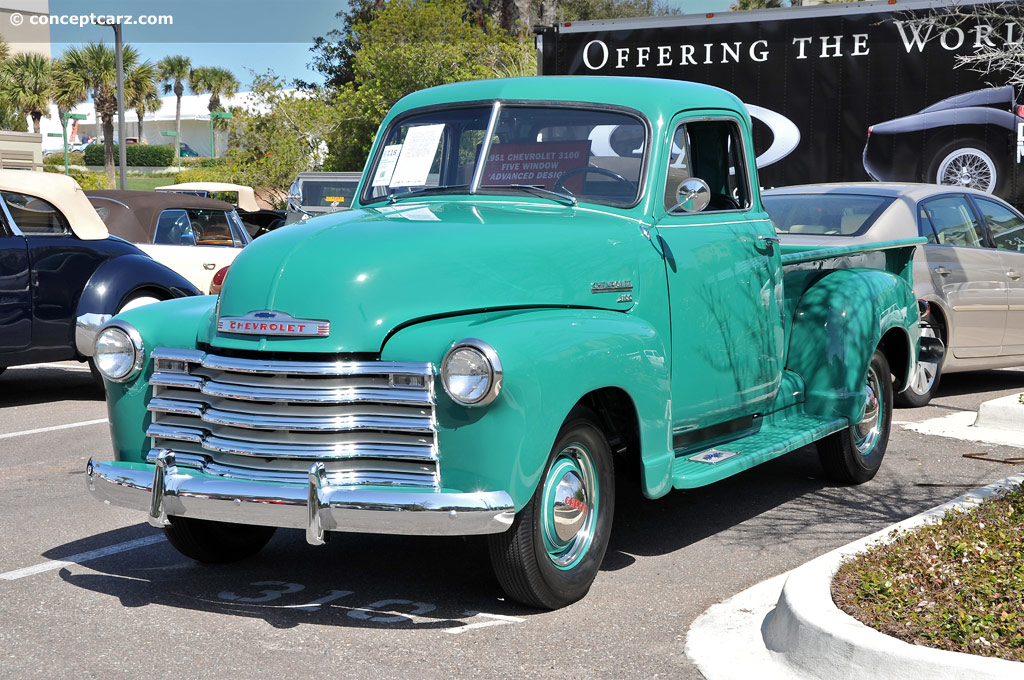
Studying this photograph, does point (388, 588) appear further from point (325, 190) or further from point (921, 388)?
point (325, 190)

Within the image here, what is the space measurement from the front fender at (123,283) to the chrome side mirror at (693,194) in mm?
5599

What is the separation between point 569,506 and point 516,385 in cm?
70

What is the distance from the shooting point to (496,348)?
4.23m

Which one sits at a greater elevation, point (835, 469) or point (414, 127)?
point (414, 127)

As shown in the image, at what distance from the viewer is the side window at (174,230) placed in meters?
13.0

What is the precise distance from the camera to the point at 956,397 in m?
10.3

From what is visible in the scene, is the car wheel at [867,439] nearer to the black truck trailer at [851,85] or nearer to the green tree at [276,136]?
the black truck trailer at [851,85]

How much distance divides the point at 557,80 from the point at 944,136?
900 centimetres

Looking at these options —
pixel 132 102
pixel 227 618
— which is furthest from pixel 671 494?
pixel 132 102

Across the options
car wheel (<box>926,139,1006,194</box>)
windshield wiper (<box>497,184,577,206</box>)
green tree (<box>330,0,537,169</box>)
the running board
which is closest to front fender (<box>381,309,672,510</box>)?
the running board

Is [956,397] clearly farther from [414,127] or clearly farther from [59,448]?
[59,448]

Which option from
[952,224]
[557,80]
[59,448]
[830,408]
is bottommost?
[59,448]

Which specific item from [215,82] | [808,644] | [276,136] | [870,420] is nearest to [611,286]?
[808,644]

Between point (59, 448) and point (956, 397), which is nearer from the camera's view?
point (59, 448)
